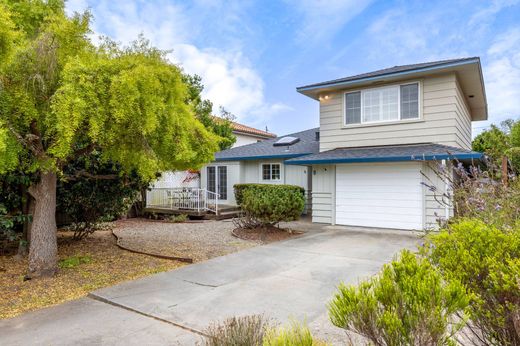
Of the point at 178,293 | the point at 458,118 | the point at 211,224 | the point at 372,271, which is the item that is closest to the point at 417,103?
the point at 458,118

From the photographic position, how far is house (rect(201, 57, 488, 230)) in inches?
395

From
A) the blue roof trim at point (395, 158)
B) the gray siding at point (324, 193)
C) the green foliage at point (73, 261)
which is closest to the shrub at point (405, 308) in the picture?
the green foliage at point (73, 261)

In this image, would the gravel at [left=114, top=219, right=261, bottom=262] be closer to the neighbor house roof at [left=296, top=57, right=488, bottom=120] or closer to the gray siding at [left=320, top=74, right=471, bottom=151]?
the gray siding at [left=320, top=74, right=471, bottom=151]

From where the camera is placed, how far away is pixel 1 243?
23.0 ft

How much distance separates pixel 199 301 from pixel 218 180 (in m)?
12.8

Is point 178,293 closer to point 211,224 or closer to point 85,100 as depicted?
point 85,100

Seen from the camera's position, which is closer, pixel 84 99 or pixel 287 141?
pixel 84 99

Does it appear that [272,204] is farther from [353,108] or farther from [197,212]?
[197,212]

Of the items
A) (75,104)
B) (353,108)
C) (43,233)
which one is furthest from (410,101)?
(43,233)

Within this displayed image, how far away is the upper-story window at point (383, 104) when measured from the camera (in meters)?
10.7

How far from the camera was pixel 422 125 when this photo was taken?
10.5 m

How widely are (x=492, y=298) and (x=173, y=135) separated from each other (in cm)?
470

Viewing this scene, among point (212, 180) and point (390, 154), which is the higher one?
point (390, 154)

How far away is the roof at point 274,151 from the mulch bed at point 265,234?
15.6ft
